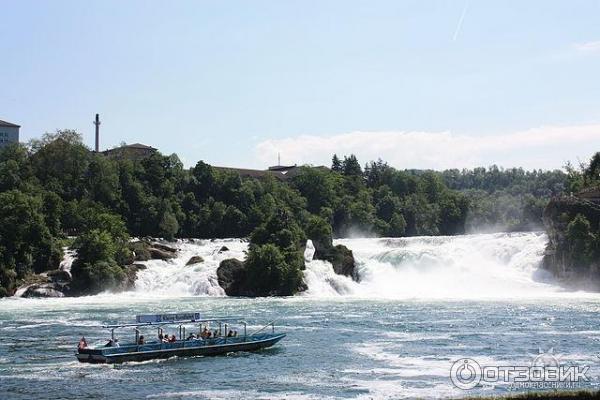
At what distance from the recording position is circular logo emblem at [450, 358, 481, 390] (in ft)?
106

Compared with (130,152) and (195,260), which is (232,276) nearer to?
(195,260)

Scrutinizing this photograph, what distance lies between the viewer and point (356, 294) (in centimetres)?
7656

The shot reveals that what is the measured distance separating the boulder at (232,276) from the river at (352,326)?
0.93 m

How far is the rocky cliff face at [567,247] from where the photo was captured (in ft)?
255

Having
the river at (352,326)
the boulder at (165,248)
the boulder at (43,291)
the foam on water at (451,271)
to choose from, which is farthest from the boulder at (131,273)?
the foam on water at (451,271)

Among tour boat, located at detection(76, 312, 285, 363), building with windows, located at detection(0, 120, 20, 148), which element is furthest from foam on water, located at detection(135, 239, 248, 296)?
building with windows, located at detection(0, 120, 20, 148)

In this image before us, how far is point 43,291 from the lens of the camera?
7219 cm

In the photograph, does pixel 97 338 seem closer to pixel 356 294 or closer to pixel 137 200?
pixel 356 294


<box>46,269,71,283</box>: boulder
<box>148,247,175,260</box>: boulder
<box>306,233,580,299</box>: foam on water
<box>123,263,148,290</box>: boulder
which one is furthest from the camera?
<box>148,247,175,260</box>: boulder

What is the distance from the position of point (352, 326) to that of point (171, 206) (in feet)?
202

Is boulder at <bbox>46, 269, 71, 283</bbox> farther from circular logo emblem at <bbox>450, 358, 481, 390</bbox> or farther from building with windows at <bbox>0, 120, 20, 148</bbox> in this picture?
building with windows at <bbox>0, 120, 20, 148</bbox>

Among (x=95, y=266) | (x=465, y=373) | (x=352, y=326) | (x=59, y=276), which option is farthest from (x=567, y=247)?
(x=465, y=373)

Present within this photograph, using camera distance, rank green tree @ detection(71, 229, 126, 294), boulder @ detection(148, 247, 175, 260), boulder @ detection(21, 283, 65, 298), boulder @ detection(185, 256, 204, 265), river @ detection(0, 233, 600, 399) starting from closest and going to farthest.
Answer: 1. river @ detection(0, 233, 600, 399)
2. boulder @ detection(21, 283, 65, 298)
3. green tree @ detection(71, 229, 126, 294)
4. boulder @ detection(185, 256, 204, 265)
5. boulder @ detection(148, 247, 175, 260)

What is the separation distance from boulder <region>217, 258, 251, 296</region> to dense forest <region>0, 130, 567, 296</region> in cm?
222
